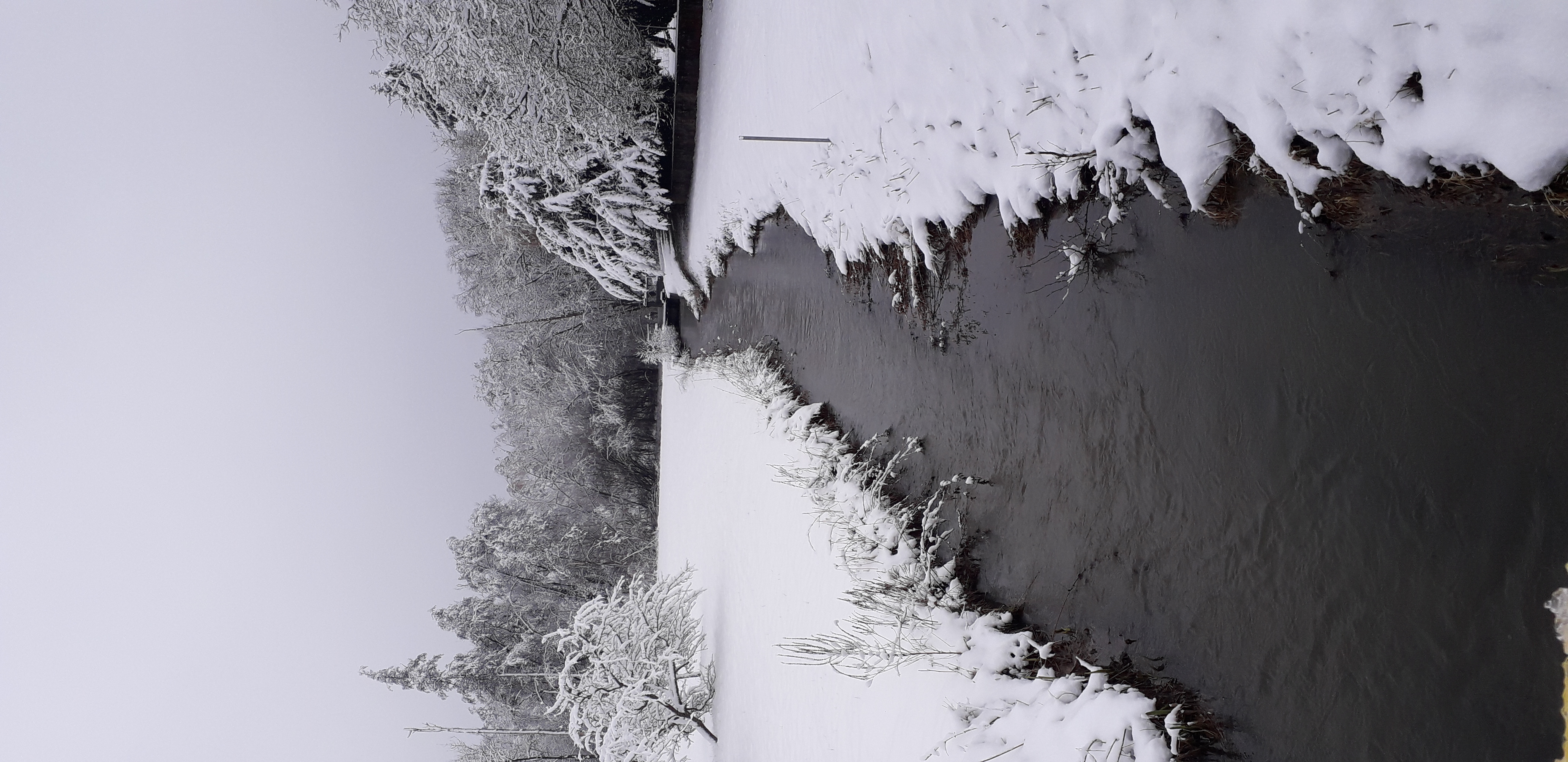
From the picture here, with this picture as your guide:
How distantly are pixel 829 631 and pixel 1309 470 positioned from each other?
11.8ft

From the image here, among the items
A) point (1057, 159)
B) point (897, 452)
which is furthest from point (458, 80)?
point (1057, 159)

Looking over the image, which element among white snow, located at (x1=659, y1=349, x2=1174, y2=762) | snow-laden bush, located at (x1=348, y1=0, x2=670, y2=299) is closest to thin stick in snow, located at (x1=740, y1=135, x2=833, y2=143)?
white snow, located at (x1=659, y1=349, x2=1174, y2=762)

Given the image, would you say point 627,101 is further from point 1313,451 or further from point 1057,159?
point 1313,451

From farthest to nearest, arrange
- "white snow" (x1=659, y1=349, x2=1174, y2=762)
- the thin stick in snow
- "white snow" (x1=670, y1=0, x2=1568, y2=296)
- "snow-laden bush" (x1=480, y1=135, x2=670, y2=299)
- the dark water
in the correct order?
1. "snow-laden bush" (x1=480, y1=135, x2=670, y2=299)
2. the thin stick in snow
3. "white snow" (x1=659, y1=349, x2=1174, y2=762)
4. the dark water
5. "white snow" (x1=670, y1=0, x2=1568, y2=296)

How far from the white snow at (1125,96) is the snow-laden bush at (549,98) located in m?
3.75

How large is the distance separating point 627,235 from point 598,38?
4.39 metres

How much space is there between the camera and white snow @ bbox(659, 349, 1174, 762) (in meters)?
3.93

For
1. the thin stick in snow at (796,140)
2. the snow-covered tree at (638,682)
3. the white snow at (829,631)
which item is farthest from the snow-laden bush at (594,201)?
the snow-covered tree at (638,682)

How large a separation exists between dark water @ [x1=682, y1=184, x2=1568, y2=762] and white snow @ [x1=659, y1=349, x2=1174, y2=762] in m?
0.40

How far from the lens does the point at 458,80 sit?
36.8 feet

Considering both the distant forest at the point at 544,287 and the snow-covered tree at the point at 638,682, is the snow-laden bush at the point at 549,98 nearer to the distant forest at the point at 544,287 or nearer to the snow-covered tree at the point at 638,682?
the distant forest at the point at 544,287

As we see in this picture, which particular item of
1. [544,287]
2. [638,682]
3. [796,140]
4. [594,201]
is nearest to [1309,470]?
[796,140]

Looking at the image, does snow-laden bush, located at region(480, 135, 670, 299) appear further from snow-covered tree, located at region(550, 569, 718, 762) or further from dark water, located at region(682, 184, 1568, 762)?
dark water, located at region(682, 184, 1568, 762)

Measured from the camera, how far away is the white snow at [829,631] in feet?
12.9
